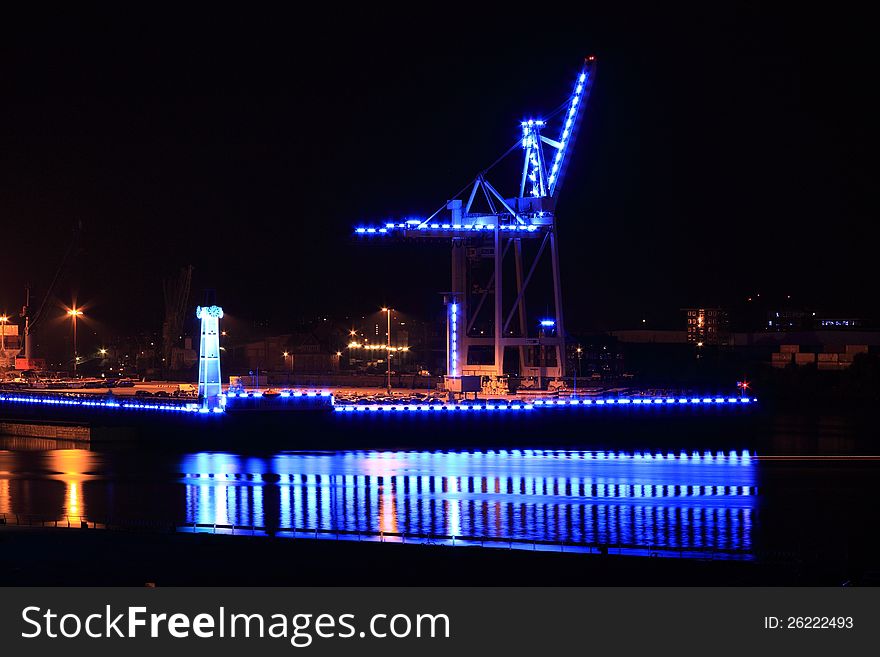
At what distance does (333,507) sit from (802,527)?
11388 millimetres

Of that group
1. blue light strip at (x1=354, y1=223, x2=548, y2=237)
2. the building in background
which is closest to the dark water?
blue light strip at (x1=354, y1=223, x2=548, y2=237)

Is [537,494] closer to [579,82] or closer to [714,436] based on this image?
[714,436]

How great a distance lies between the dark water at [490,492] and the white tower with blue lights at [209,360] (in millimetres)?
3786

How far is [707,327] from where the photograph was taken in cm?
12719

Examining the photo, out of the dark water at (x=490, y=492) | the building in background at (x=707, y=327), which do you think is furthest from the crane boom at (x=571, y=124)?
the building in background at (x=707, y=327)

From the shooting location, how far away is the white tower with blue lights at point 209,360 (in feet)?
172

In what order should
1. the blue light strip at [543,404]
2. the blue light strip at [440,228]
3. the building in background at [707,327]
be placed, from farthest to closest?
the building in background at [707,327]
the blue light strip at [440,228]
the blue light strip at [543,404]

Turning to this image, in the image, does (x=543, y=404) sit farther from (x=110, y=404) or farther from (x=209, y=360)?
(x=110, y=404)

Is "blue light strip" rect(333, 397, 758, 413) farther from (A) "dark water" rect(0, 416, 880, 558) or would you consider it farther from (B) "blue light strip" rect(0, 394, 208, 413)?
(B) "blue light strip" rect(0, 394, 208, 413)

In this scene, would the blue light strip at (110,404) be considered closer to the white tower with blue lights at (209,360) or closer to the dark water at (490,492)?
the white tower with blue lights at (209,360)

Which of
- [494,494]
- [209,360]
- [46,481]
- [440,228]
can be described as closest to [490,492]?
[494,494]

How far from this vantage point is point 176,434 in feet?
167

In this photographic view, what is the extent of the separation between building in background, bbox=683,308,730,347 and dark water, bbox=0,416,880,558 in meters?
71.4

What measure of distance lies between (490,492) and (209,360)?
68.0 feet
